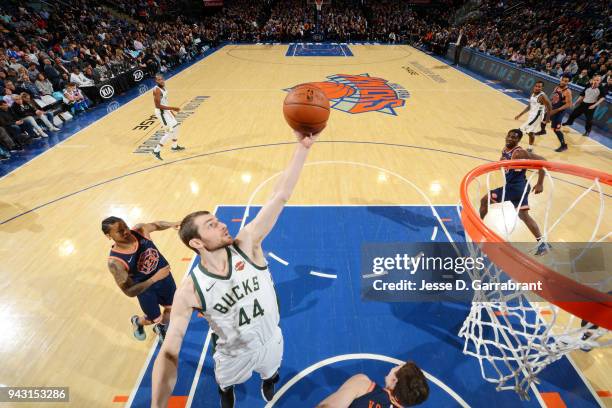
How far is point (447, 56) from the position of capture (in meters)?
19.3

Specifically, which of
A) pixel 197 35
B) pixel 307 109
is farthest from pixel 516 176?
pixel 197 35

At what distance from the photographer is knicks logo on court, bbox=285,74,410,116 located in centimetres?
1124

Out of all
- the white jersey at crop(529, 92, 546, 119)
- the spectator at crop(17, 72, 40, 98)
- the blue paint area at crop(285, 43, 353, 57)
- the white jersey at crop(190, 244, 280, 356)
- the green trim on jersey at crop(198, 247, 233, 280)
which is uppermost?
the green trim on jersey at crop(198, 247, 233, 280)

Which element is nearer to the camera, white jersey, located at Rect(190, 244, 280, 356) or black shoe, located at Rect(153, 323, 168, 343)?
white jersey, located at Rect(190, 244, 280, 356)

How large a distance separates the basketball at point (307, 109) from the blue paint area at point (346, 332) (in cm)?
242

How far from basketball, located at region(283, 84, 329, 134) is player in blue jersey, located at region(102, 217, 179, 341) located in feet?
6.11

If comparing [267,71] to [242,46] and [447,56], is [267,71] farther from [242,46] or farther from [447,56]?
[447,56]

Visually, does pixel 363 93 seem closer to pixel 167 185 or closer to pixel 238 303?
pixel 167 185

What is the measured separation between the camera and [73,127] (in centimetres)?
1004

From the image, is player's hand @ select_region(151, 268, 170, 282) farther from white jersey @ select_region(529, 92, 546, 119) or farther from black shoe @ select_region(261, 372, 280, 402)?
white jersey @ select_region(529, 92, 546, 119)

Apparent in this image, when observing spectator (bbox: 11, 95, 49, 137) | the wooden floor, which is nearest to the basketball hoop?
the wooden floor

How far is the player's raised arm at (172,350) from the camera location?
180 centimetres

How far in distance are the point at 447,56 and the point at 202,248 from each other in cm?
2117

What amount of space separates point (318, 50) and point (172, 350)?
22.8 m
